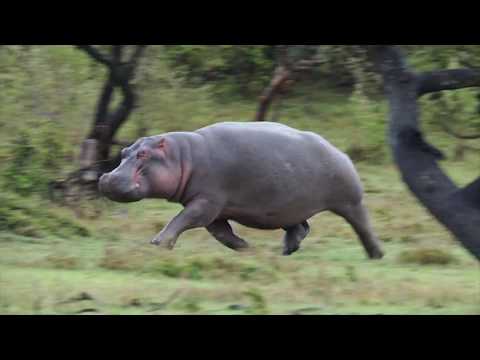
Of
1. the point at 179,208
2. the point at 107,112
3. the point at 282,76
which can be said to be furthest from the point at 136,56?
the point at 282,76

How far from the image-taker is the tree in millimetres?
13141

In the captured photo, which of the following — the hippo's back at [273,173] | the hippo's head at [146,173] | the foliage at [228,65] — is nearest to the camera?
the hippo's head at [146,173]

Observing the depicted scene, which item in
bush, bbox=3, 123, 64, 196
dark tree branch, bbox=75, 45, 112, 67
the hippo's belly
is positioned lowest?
bush, bbox=3, 123, 64, 196

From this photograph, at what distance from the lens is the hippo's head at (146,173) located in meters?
10.0

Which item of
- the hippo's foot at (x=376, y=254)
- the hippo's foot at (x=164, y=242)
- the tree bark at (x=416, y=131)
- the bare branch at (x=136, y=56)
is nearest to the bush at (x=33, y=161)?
the bare branch at (x=136, y=56)

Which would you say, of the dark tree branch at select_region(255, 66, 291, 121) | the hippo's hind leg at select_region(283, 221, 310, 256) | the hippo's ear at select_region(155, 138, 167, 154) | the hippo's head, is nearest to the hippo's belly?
the hippo's hind leg at select_region(283, 221, 310, 256)

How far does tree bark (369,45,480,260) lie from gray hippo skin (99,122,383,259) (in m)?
2.01

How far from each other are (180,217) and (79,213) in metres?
2.69

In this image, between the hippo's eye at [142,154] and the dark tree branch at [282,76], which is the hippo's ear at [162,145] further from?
the dark tree branch at [282,76]

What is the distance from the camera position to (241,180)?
33.8 feet

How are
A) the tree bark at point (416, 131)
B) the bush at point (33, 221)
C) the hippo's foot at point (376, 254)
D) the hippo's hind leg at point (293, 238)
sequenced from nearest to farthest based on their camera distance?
the tree bark at point (416, 131) < the hippo's foot at point (376, 254) < the hippo's hind leg at point (293, 238) < the bush at point (33, 221)

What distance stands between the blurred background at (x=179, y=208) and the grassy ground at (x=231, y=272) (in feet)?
0.07

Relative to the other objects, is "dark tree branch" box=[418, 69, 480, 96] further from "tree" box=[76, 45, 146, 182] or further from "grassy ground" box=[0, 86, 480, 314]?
"tree" box=[76, 45, 146, 182]
